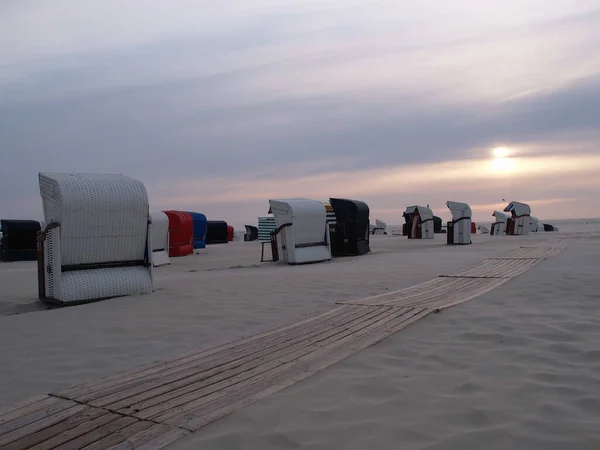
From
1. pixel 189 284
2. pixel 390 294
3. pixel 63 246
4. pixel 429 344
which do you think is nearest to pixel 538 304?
pixel 390 294

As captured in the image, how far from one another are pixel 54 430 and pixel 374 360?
8.25ft

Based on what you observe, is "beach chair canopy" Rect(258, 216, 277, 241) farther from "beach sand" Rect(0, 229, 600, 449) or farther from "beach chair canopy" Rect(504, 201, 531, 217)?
"beach sand" Rect(0, 229, 600, 449)

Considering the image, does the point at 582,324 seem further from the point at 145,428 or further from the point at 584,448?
the point at 145,428

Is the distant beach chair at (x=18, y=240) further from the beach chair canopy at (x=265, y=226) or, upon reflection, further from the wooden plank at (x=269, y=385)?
the wooden plank at (x=269, y=385)

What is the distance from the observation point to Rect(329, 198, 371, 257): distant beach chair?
18.2 metres

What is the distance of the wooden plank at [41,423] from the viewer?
3261mm

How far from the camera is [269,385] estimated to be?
13.2ft

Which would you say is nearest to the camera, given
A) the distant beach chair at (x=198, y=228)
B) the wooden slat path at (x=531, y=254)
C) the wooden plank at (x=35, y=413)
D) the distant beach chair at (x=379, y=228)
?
the wooden plank at (x=35, y=413)

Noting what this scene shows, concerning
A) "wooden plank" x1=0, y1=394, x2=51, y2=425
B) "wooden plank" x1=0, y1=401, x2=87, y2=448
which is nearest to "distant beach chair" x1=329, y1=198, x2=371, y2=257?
"wooden plank" x1=0, y1=394, x2=51, y2=425

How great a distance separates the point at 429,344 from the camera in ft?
16.9

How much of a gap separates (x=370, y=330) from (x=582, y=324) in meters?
2.22

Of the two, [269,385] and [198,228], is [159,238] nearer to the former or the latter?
[198,228]

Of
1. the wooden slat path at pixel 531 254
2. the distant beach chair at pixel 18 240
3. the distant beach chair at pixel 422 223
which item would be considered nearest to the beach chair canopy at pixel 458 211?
the distant beach chair at pixel 422 223

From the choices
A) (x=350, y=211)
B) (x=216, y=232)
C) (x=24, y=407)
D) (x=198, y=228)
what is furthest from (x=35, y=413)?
(x=216, y=232)
